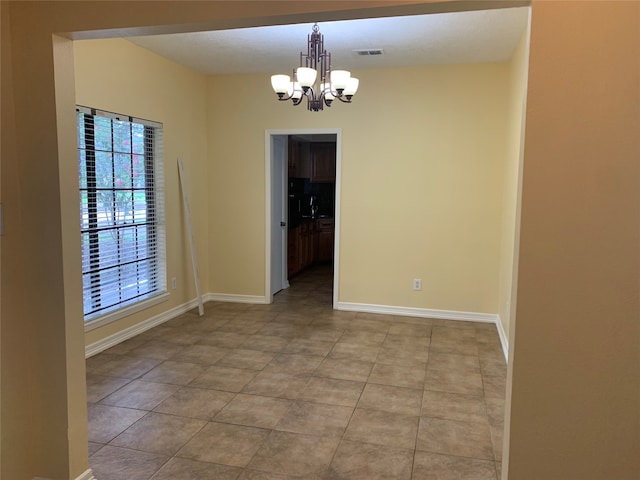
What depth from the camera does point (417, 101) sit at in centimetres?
481

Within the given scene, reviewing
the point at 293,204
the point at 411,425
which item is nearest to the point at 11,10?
the point at 411,425

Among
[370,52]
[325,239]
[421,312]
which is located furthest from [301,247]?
[370,52]

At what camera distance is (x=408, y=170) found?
4910mm

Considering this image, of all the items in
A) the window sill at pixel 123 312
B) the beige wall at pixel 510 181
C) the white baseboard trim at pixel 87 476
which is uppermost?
the beige wall at pixel 510 181

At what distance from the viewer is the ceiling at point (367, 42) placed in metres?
3.47

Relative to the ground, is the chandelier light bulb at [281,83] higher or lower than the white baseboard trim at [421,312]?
higher

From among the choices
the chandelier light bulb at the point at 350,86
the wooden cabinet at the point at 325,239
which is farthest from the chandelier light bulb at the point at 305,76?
the wooden cabinet at the point at 325,239

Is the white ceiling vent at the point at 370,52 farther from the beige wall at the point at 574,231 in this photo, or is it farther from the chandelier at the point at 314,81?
the beige wall at the point at 574,231

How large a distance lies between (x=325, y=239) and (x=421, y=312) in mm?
3520

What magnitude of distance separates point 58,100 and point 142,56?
2.66 meters

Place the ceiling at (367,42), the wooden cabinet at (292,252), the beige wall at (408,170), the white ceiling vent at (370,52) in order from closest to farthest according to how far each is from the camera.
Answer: the ceiling at (367,42), the white ceiling vent at (370,52), the beige wall at (408,170), the wooden cabinet at (292,252)

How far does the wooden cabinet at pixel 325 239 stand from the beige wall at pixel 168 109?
9.91ft

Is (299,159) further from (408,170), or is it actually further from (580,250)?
(580,250)

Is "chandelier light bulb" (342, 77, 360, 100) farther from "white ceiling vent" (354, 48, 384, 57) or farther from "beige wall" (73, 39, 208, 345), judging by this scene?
"beige wall" (73, 39, 208, 345)
